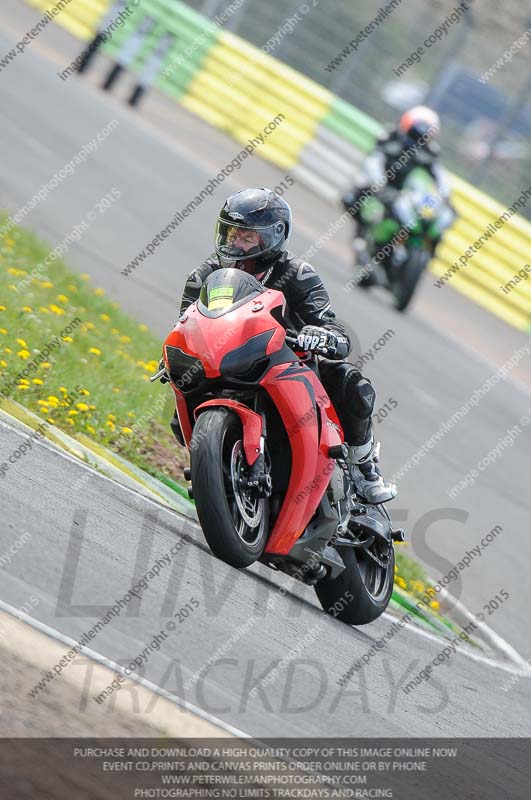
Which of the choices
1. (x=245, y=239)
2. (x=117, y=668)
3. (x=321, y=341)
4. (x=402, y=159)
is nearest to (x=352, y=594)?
(x=321, y=341)

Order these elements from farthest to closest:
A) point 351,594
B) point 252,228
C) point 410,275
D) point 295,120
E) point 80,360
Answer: point 295,120
point 410,275
point 80,360
point 351,594
point 252,228

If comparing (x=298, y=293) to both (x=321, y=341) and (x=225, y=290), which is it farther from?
(x=225, y=290)

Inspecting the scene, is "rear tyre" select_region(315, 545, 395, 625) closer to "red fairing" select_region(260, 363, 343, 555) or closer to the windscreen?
"red fairing" select_region(260, 363, 343, 555)

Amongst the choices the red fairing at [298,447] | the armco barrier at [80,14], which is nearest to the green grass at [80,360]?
the red fairing at [298,447]

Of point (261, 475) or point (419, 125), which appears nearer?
point (261, 475)

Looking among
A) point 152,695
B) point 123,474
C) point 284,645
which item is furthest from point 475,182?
point 152,695

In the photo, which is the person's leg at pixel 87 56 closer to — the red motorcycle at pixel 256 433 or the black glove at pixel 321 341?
the red motorcycle at pixel 256 433

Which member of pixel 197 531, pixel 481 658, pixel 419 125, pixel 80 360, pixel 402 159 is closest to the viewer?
pixel 197 531

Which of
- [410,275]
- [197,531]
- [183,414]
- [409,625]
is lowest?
[197,531]

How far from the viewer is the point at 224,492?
18.0ft

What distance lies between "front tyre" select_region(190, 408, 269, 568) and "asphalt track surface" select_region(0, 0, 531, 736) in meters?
0.24

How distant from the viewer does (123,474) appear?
7281 mm

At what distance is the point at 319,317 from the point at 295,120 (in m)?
16.7

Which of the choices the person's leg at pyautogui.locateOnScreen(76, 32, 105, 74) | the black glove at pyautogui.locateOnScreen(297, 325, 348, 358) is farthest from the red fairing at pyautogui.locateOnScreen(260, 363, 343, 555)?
the person's leg at pyautogui.locateOnScreen(76, 32, 105, 74)
